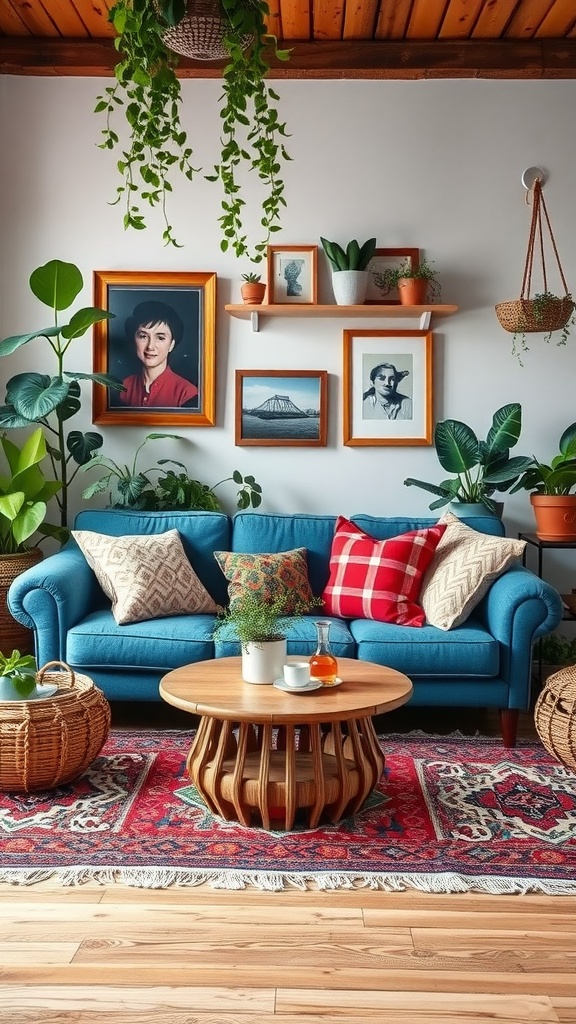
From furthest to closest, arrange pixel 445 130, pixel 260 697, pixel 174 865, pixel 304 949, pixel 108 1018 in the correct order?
pixel 445 130 → pixel 260 697 → pixel 174 865 → pixel 304 949 → pixel 108 1018

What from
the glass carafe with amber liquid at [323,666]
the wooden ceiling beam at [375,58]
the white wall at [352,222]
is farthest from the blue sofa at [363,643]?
the wooden ceiling beam at [375,58]

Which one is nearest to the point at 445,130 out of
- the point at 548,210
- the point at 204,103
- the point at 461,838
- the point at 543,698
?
the point at 548,210

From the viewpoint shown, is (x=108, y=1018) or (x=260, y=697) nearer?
(x=108, y=1018)

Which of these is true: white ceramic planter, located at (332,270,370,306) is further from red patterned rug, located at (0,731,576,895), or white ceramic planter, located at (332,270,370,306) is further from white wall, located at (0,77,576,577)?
red patterned rug, located at (0,731,576,895)

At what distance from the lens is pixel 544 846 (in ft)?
9.16

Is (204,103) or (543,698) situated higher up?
(204,103)

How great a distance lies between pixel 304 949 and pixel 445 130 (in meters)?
3.97

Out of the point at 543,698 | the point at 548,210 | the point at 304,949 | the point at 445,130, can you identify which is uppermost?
the point at 445,130

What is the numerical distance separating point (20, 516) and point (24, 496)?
0.10m

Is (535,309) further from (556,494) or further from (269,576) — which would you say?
(269,576)

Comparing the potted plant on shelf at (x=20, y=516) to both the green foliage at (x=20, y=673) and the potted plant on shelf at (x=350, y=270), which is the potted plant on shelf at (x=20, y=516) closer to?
the green foliage at (x=20, y=673)

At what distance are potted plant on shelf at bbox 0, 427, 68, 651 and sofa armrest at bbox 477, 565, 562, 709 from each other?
6.81 feet

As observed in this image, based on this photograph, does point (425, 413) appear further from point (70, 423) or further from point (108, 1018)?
point (108, 1018)

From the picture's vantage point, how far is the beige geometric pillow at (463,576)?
388 cm
